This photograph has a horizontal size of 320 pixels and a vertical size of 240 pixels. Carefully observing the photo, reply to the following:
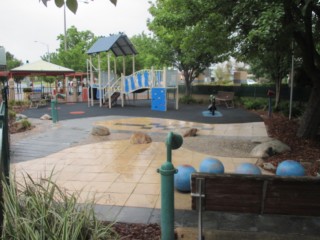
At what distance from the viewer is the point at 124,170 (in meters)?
6.53

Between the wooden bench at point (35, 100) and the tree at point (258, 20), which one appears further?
the wooden bench at point (35, 100)

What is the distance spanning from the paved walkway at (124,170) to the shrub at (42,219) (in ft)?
2.71

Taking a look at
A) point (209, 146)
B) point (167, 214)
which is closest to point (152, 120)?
point (209, 146)

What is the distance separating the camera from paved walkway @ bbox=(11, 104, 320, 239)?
400 centimetres

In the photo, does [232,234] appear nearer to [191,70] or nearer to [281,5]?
[281,5]

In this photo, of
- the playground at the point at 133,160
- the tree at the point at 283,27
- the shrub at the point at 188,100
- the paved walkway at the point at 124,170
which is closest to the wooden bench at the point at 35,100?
the playground at the point at 133,160

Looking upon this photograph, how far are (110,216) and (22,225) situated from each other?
1571mm

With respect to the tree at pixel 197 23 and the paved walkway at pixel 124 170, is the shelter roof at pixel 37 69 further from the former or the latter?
the tree at pixel 197 23

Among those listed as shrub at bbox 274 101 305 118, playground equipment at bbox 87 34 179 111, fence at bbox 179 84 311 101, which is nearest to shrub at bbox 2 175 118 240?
shrub at bbox 274 101 305 118

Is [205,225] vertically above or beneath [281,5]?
beneath

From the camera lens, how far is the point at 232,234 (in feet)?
12.1

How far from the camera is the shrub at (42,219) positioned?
282 centimetres

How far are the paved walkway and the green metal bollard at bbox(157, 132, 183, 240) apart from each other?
581mm

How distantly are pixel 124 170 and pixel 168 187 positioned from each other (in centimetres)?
330
